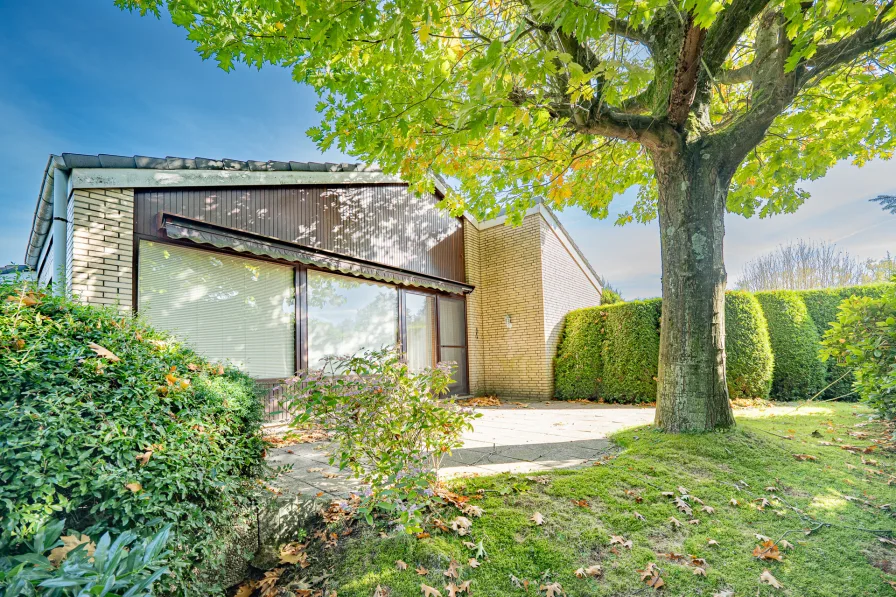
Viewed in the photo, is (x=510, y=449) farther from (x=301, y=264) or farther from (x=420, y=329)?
(x=420, y=329)

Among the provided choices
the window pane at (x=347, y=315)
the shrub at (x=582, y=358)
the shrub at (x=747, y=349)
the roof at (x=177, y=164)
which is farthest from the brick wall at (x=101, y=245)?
the shrub at (x=747, y=349)

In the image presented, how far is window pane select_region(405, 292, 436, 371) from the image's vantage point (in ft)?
31.6

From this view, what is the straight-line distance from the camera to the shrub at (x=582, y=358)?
10188 mm

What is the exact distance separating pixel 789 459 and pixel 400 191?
8.77m

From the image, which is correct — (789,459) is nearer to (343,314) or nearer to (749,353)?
(749,353)

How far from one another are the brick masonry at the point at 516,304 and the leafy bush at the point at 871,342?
6.72 meters

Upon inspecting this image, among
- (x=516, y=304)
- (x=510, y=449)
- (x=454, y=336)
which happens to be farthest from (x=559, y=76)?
(x=454, y=336)

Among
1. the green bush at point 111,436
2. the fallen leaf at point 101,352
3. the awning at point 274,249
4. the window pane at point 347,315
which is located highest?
the awning at point 274,249

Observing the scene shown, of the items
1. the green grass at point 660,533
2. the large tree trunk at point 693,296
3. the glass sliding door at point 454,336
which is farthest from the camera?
the glass sliding door at point 454,336

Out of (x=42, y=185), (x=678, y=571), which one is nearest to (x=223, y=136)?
(x=42, y=185)

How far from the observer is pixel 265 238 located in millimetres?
6797

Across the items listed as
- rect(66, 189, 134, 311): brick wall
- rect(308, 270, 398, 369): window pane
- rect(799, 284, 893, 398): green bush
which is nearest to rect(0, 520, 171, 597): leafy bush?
rect(66, 189, 134, 311): brick wall

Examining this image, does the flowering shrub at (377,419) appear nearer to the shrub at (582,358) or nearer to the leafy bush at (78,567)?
the leafy bush at (78,567)

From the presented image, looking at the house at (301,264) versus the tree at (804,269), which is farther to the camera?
the tree at (804,269)
